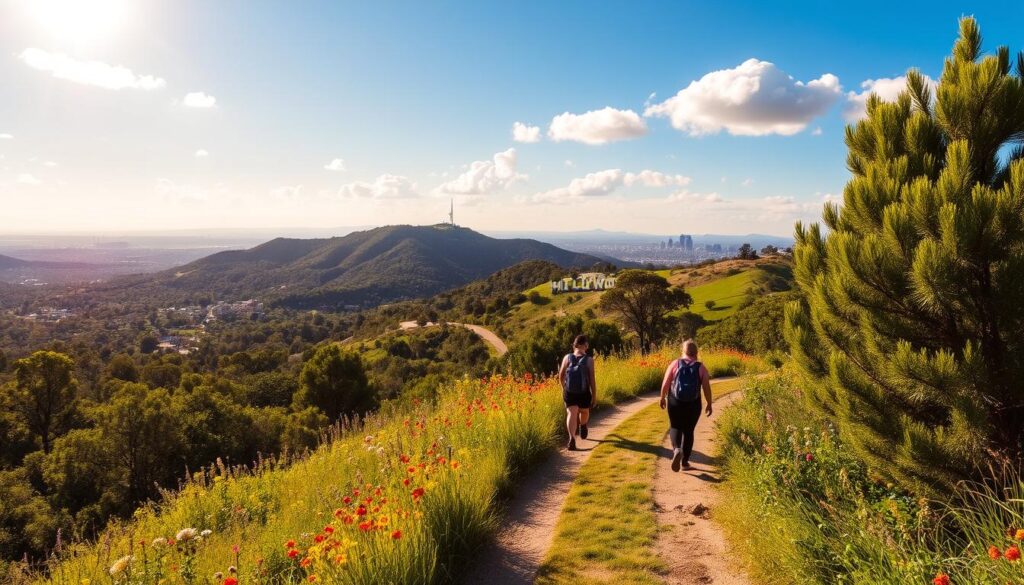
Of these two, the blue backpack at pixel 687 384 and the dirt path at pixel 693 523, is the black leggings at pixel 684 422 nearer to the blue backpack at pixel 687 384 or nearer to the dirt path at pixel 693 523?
the blue backpack at pixel 687 384

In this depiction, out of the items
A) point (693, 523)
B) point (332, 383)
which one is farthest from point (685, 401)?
point (332, 383)

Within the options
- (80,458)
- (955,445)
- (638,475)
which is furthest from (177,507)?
(80,458)

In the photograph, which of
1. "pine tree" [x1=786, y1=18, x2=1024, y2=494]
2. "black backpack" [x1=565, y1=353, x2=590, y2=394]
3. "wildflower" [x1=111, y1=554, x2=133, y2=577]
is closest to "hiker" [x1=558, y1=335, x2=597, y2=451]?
"black backpack" [x1=565, y1=353, x2=590, y2=394]

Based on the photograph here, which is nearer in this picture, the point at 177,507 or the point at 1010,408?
the point at 1010,408

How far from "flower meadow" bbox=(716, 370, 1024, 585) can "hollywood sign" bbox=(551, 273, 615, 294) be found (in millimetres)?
92201

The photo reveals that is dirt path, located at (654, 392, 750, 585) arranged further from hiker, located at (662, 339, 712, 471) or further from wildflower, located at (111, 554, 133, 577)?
wildflower, located at (111, 554, 133, 577)

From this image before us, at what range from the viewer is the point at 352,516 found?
12.7ft

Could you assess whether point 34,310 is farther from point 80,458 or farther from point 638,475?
point 638,475

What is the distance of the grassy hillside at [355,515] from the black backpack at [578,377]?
75cm

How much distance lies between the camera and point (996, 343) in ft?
12.4

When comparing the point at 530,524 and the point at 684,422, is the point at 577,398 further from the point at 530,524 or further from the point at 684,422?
the point at 530,524

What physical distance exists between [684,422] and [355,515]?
475cm

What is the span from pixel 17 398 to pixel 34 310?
620ft

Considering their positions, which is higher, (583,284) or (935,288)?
(935,288)
